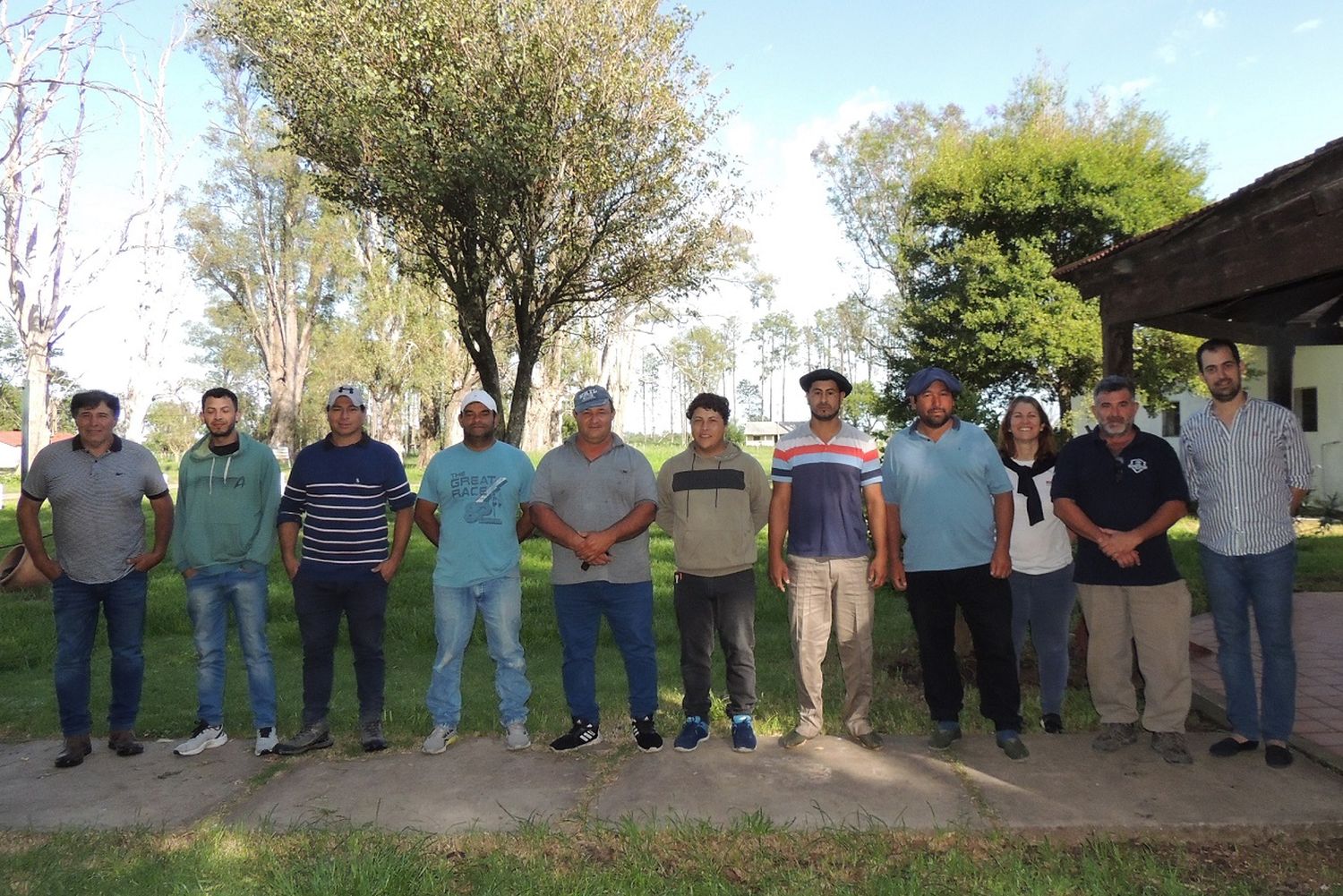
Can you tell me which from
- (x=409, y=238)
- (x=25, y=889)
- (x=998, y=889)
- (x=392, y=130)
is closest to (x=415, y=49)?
(x=392, y=130)

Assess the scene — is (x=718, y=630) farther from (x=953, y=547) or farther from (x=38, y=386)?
(x=38, y=386)

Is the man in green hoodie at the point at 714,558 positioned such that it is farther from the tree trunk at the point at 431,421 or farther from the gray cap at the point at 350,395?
the tree trunk at the point at 431,421

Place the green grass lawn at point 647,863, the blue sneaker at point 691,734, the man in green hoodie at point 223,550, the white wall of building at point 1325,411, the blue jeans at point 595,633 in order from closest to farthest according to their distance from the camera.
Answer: the green grass lawn at point 647,863
the blue sneaker at point 691,734
the blue jeans at point 595,633
the man in green hoodie at point 223,550
the white wall of building at point 1325,411

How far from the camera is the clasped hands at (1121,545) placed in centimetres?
440

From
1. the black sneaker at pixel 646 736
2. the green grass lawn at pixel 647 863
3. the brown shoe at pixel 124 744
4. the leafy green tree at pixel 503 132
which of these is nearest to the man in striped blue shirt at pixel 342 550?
the brown shoe at pixel 124 744

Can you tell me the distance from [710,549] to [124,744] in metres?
3.21

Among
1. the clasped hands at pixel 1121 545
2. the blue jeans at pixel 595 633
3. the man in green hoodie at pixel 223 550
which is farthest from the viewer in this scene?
the man in green hoodie at pixel 223 550

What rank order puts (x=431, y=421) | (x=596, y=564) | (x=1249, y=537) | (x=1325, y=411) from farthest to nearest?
1. (x=431, y=421)
2. (x=1325, y=411)
3. (x=596, y=564)
4. (x=1249, y=537)

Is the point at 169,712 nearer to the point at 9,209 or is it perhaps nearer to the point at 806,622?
the point at 806,622

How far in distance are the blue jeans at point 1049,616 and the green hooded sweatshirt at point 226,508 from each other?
3.98 m

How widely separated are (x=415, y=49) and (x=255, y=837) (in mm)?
10816

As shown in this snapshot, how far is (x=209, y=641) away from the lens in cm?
500

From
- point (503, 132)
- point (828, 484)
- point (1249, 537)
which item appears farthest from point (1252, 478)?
point (503, 132)

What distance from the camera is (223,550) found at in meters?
4.92
